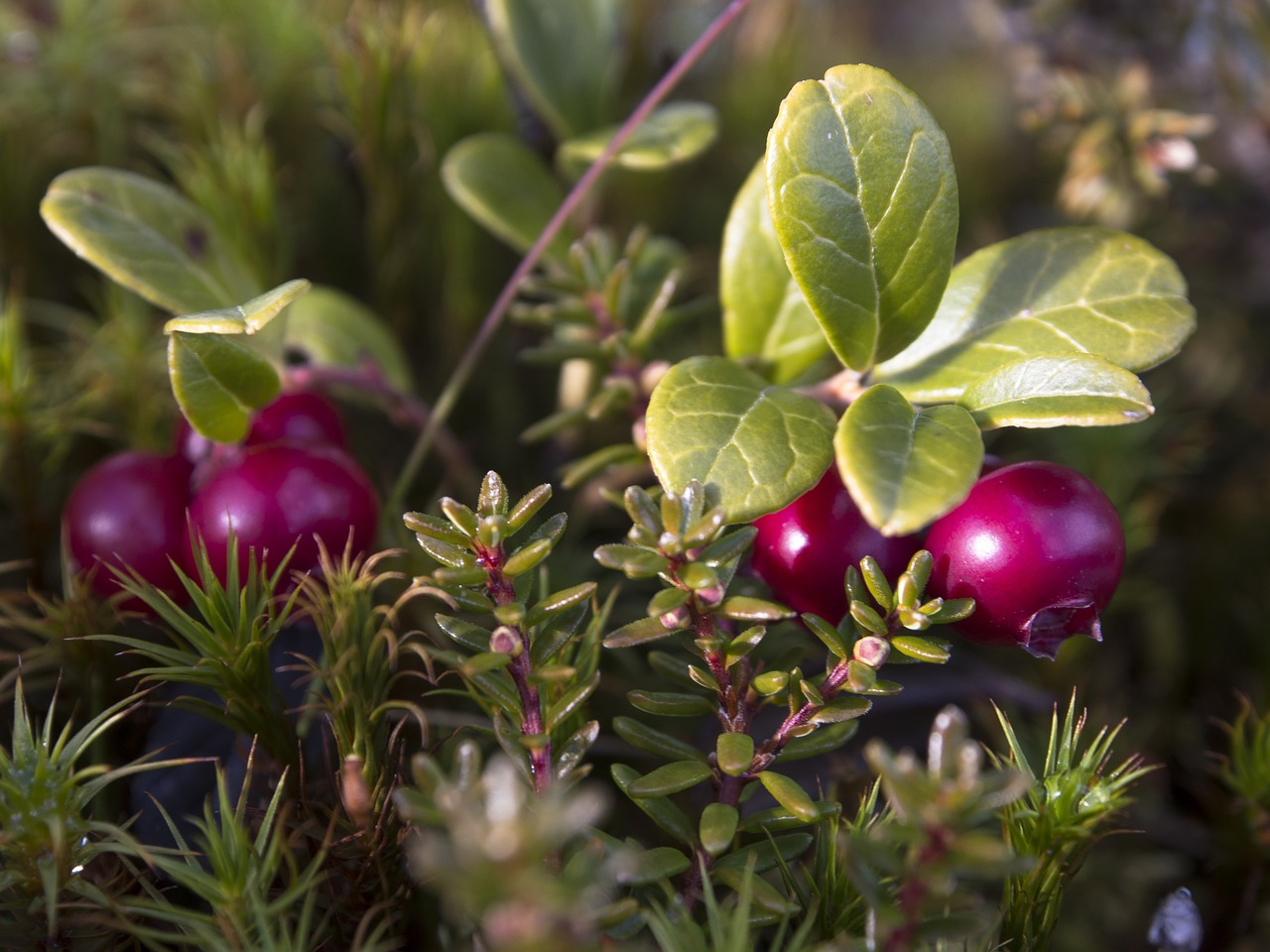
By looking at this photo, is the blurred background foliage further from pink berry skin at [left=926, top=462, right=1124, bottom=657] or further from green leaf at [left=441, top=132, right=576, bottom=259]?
pink berry skin at [left=926, top=462, right=1124, bottom=657]

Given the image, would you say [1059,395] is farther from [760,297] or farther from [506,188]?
[506,188]

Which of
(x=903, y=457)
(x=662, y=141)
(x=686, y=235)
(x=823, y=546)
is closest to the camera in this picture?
(x=903, y=457)

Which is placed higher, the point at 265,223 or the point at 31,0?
the point at 31,0

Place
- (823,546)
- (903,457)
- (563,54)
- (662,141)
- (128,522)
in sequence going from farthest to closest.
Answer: (563,54), (662,141), (128,522), (823,546), (903,457)

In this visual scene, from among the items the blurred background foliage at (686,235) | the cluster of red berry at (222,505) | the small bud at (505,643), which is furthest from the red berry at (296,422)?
the small bud at (505,643)

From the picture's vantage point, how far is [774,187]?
66cm

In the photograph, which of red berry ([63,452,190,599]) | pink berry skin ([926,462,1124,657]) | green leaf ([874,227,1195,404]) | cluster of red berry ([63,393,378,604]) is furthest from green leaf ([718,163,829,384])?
red berry ([63,452,190,599])

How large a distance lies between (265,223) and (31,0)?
880mm

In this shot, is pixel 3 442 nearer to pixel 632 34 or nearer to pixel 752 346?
pixel 752 346

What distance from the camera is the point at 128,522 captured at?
80 cm

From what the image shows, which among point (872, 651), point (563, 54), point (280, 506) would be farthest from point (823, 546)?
point (563, 54)

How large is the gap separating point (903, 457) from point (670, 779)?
0.80 ft

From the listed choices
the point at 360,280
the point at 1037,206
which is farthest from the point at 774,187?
the point at 1037,206

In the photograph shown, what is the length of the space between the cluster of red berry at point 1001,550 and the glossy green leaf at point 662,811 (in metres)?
0.17
